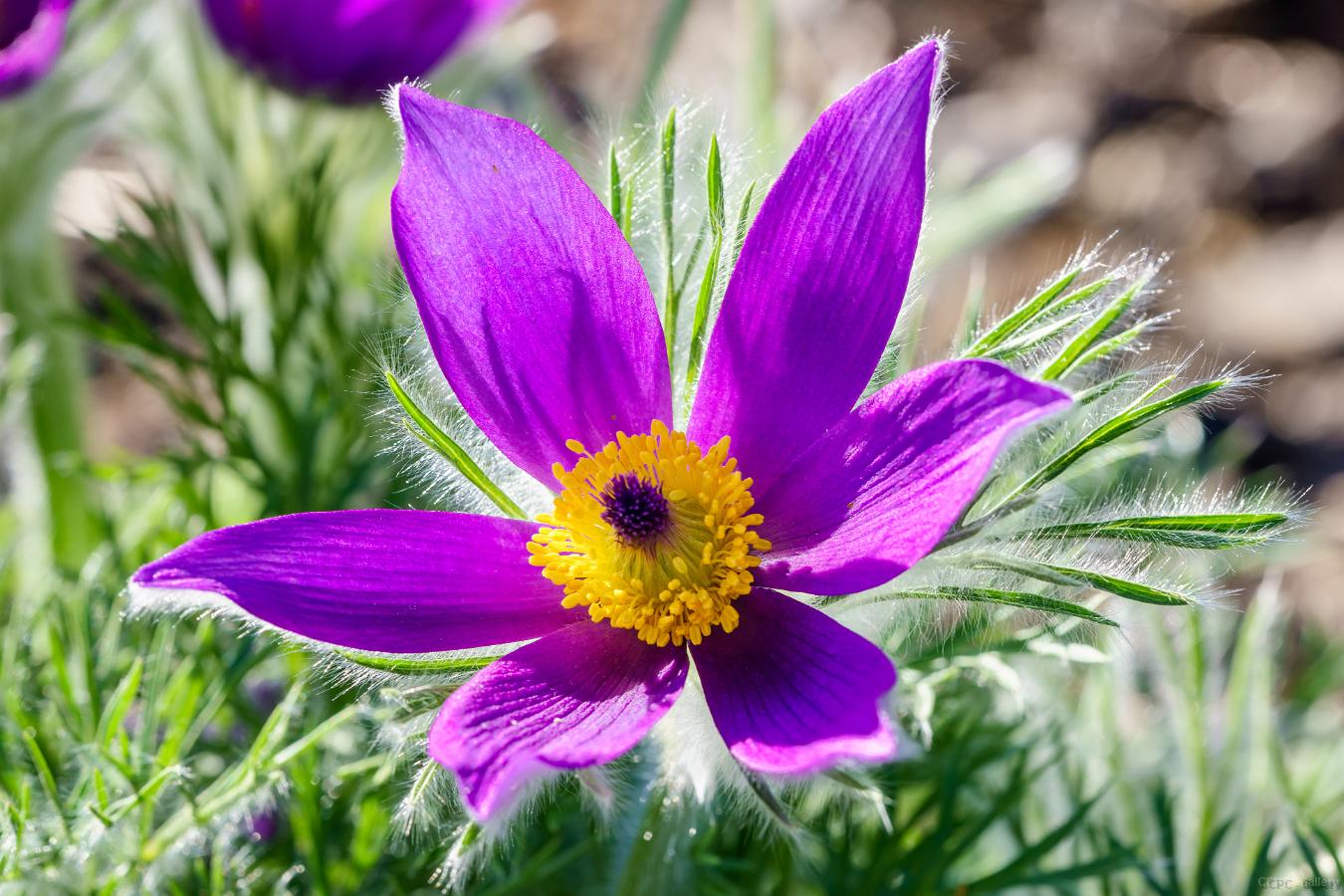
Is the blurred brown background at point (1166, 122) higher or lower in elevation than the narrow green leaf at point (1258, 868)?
higher

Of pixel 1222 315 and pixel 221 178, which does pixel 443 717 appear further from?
pixel 1222 315

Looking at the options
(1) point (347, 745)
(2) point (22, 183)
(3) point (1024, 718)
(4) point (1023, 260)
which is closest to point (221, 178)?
(2) point (22, 183)

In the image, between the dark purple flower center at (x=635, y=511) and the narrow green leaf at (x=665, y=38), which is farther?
the narrow green leaf at (x=665, y=38)

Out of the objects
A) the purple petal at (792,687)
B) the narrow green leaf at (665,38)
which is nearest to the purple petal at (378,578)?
the purple petal at (792,687)

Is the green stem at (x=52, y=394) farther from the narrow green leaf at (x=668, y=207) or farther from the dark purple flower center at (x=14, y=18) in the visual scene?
the narrow green leaf at (x=668, y=207)

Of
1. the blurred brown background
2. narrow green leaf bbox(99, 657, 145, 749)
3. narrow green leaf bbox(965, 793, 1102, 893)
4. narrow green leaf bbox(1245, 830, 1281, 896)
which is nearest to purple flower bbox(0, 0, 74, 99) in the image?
narrow green leaf bbox(99, 657, 145, 749)

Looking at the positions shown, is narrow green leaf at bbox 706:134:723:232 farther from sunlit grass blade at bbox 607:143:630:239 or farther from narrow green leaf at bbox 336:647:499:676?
narrow green leaf at bbox 336:647:499:676
